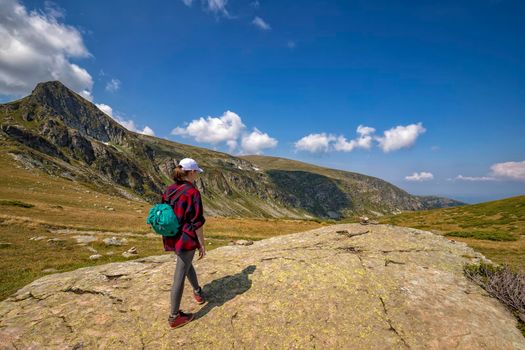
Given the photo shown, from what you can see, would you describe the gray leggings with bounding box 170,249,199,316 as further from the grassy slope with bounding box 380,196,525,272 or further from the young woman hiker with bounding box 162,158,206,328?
the grassy slope with bounding box 380,196,525,272

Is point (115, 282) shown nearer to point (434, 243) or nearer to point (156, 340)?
point (156, 340)

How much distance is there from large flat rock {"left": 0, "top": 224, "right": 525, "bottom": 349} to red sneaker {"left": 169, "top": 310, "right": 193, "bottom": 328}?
0.54 ft

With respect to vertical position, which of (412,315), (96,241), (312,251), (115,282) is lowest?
(96,241)

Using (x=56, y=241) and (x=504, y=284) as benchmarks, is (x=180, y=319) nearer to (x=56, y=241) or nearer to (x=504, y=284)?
(x=504, y=284)

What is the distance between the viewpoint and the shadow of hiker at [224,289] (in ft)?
31.5

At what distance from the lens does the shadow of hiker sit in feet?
31.5

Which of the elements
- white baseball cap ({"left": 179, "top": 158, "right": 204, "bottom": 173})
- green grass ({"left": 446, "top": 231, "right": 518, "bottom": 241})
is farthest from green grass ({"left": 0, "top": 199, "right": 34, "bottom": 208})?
green grass ({"left": 446, "top": 231, "right": 518, "bottom": 241})

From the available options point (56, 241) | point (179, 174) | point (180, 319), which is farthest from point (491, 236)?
point (56, 241)

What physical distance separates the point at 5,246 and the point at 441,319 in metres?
28.7

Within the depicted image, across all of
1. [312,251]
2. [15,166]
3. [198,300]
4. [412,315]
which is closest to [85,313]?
[198,300]

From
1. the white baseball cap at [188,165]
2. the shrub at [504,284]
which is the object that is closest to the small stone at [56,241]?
the white baseball cap at [188,165]

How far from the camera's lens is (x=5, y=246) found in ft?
73.3

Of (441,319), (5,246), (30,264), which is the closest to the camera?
(441,319)

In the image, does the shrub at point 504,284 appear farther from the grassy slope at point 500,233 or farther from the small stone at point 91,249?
the small stone at point 91,249
